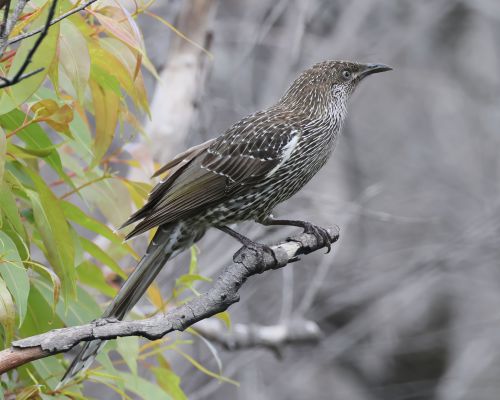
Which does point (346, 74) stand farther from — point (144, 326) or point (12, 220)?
point (144, 326)

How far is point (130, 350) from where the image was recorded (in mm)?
3775

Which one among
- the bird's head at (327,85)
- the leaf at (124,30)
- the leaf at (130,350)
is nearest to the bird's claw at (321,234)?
the bird's head at (327,85)

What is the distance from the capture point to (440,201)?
920cm

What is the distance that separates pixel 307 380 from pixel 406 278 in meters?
1.97

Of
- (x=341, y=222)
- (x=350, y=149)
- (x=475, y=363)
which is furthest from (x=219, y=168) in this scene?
(x=475, y=363)

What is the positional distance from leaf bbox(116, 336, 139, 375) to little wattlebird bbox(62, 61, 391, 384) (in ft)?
0.90

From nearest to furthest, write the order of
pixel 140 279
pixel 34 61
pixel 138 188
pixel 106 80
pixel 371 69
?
pixel 34 61
pixel 106 80
pixel 140 279
pixel 138 188
pixel 371 69

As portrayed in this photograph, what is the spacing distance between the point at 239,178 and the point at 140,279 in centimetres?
75

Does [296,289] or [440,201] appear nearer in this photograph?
[296,289]

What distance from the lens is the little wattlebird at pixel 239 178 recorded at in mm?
4314

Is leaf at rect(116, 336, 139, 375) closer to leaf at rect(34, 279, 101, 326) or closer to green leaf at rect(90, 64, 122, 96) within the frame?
leaf at rect(34, 279, 101, 326)

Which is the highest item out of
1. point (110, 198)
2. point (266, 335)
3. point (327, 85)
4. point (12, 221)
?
point (327, 85)

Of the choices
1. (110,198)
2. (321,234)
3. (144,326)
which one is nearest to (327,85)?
→ (321,234)

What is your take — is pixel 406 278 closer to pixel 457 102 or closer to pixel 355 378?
pixel 355 378
